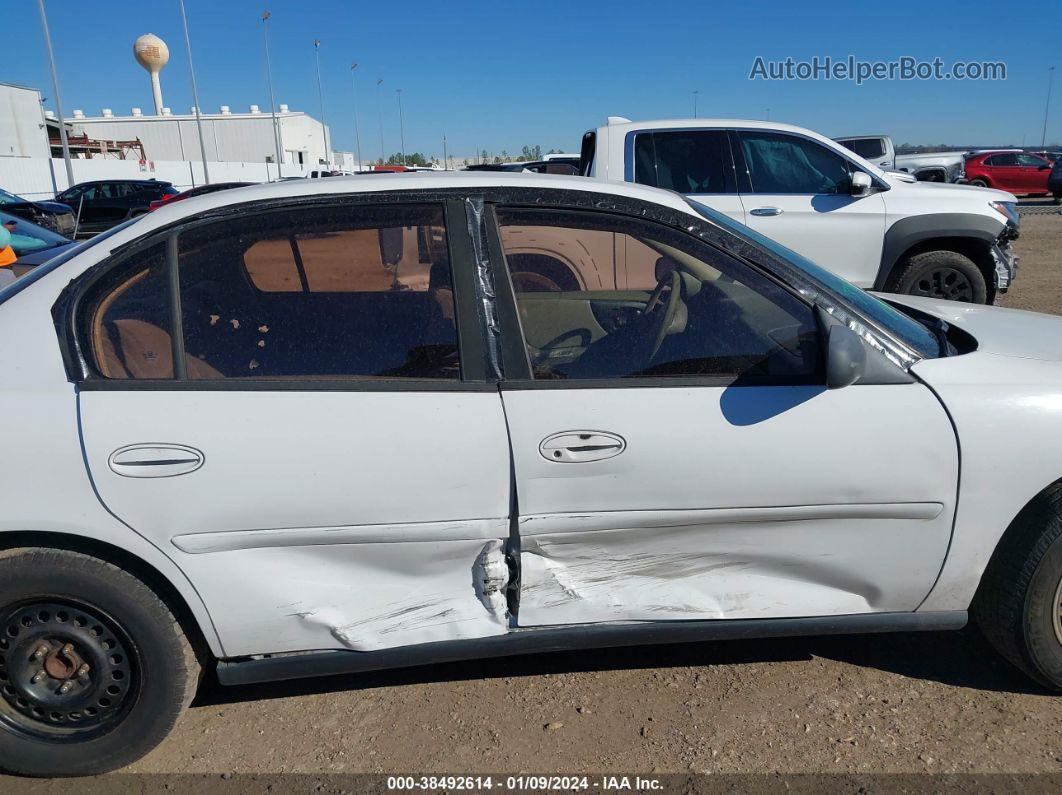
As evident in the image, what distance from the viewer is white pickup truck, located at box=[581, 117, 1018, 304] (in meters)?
7.11

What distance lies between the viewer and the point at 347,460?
7.47ft

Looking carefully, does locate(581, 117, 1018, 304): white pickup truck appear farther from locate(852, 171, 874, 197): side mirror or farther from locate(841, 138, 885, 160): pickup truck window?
locate(841, 138, 885, 160): pickup truck window

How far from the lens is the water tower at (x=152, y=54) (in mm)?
64375

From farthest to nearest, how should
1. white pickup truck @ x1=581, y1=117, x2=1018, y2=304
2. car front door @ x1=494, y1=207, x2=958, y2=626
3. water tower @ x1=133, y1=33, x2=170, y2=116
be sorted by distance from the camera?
water tower @ x1=133, y1=33, x2=170, y2=116
white pickup truck @ x1=581, y1=117, x2=1018, y2=304
car front door @ x1=494, y1=207, x2=958, y2=626

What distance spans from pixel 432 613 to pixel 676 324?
1.18 metres

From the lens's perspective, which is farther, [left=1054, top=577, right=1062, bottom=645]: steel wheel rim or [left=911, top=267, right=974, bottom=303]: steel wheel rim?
[left=911, top=267, right=974, bottom=303]: steel wheel rim

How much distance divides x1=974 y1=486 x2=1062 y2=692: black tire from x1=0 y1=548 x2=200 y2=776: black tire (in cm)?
250

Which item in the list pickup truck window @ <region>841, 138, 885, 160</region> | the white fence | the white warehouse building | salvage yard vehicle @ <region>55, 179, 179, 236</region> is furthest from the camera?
the white warehouse building

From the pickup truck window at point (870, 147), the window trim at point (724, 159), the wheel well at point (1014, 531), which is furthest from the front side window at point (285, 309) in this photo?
the pickup truck window at point (870, 147)

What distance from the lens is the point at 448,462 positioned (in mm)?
2305

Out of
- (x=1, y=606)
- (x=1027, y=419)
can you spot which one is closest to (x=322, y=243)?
(x=1, y=606)

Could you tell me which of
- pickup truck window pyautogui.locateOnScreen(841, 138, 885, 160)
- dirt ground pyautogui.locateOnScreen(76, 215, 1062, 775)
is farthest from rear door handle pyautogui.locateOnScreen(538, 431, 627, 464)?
pickup truck window pyautogui.locateOnScreen(841, 138, 885, 160)

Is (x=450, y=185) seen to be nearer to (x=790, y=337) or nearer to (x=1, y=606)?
(x=790, y=337)

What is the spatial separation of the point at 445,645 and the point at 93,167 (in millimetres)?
42328
